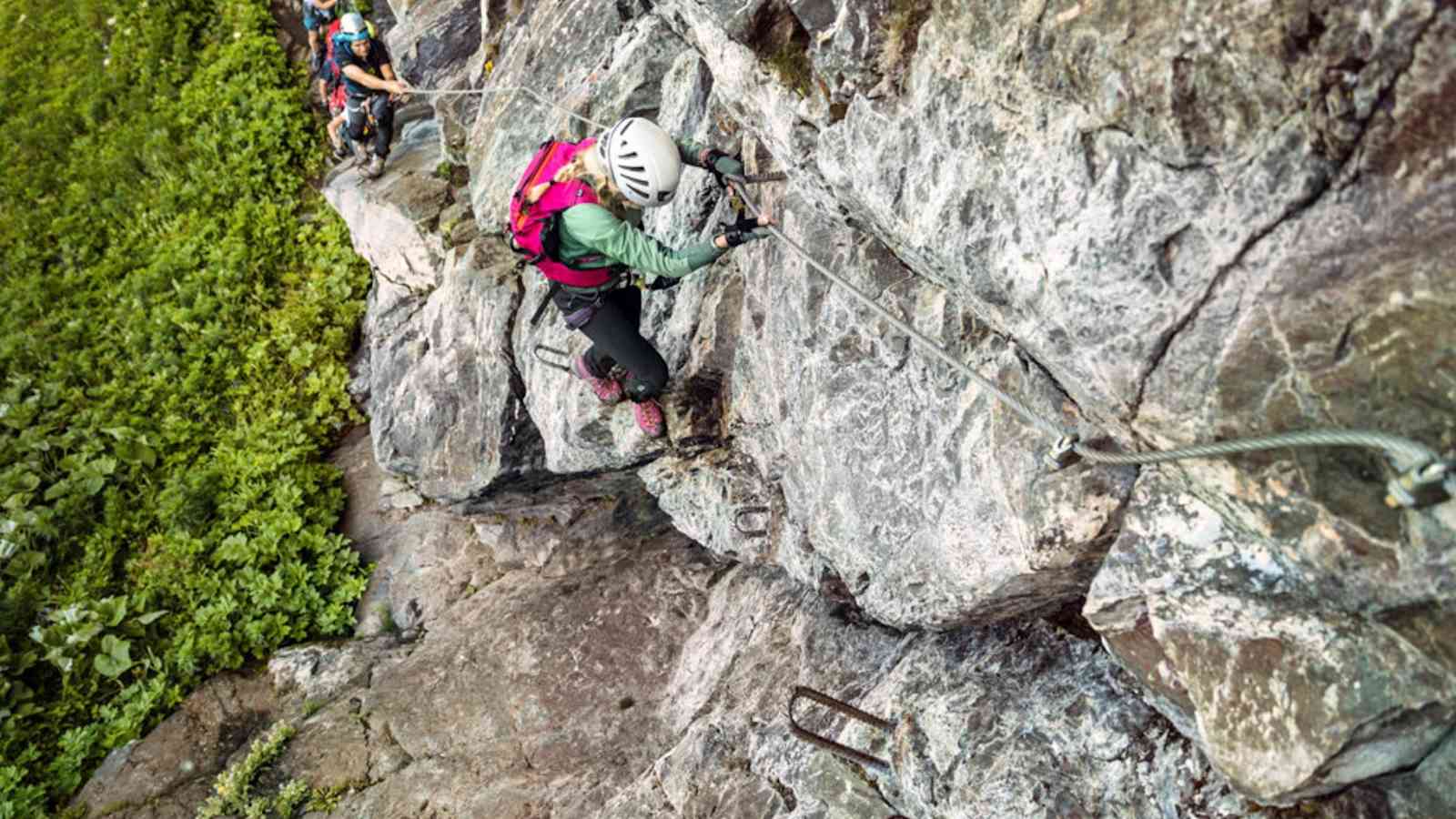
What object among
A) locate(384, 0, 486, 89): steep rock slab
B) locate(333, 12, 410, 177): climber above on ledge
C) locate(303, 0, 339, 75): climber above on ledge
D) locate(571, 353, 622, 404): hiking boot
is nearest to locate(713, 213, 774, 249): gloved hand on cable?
locate(571, 353, 622, 404): hiking boot

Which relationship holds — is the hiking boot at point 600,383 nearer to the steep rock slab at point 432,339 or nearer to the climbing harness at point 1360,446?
the steep rock slab at point 432,339

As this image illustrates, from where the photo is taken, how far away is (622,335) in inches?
333

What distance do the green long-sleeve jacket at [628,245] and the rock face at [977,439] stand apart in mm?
1036

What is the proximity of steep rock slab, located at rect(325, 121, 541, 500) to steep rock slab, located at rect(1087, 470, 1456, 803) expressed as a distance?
793 cm

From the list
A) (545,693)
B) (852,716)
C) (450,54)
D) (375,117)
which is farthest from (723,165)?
(375,117)

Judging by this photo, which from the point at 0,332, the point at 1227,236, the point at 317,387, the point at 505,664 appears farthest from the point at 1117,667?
the point at 0,332

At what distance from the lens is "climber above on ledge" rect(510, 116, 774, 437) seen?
6.72 meters

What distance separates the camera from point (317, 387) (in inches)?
613

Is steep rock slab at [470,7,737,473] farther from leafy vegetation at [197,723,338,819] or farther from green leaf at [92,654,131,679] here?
green leaf at [92,654,131,679]

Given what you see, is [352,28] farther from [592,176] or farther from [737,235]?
[737,235]

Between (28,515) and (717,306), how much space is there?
12530mm

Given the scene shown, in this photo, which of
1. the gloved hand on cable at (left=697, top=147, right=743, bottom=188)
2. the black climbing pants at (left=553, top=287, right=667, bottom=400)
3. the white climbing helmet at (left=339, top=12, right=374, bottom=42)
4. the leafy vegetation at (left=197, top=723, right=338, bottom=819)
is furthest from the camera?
the white climbing helmet at (left=339, top=12, right=374, bottom=42)

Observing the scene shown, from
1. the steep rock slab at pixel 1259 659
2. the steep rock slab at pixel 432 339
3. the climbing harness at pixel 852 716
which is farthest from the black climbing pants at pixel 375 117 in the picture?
the steep rock slab at pixel 1259 659

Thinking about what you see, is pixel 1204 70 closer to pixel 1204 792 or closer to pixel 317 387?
pixel 1204 792
